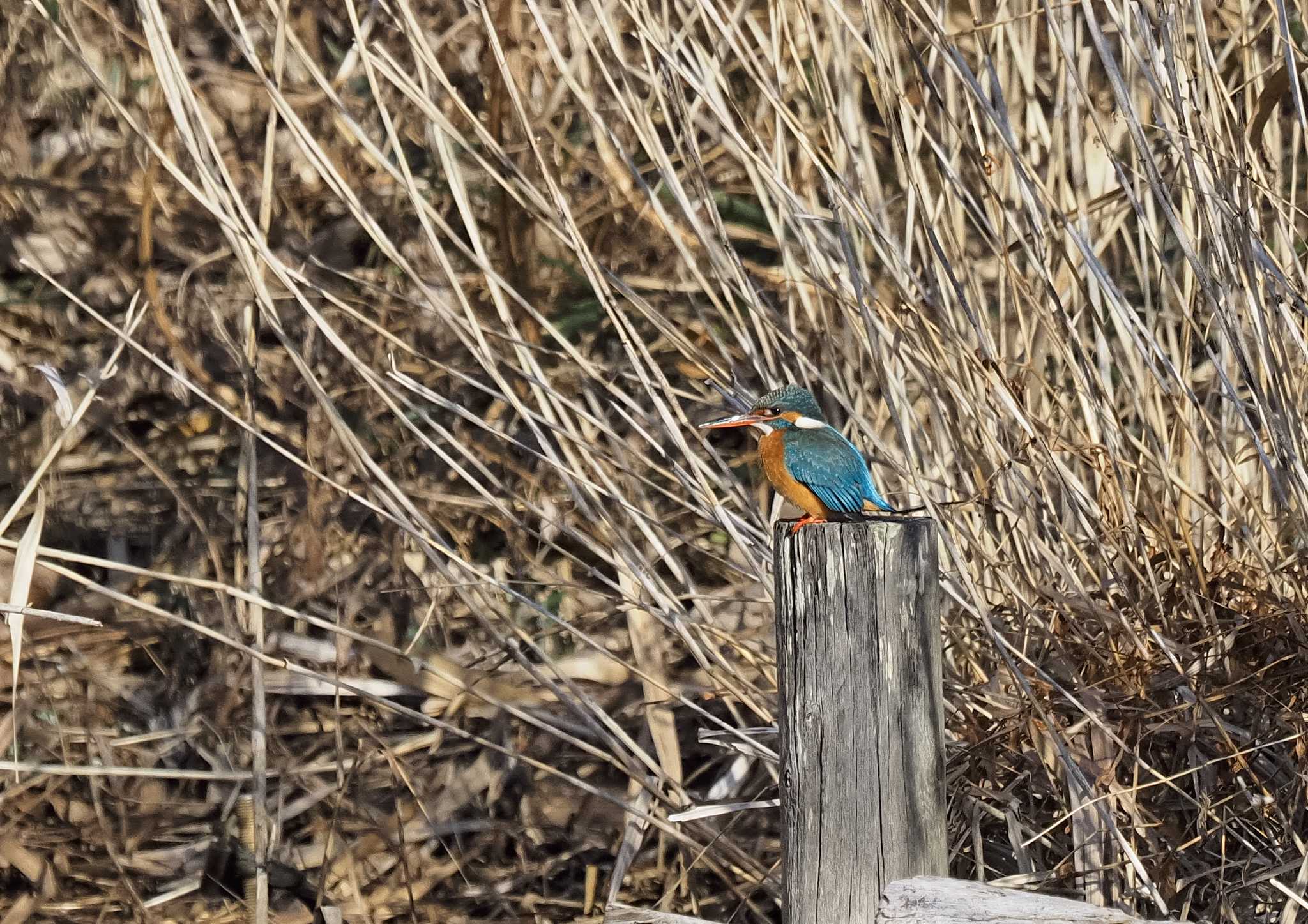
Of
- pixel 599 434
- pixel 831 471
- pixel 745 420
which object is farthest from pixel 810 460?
pixel 599 434

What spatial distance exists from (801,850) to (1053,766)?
0.78 metres

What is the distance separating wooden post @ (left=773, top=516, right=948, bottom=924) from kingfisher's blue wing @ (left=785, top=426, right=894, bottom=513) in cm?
35

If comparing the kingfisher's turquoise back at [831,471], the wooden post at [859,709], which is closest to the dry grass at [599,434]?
the kingfisher's turquoise back at [831,471]

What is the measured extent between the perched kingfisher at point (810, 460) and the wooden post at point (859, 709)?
0.33m

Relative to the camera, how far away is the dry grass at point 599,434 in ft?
7.04

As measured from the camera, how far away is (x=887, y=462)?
228cm

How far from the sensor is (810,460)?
195cm

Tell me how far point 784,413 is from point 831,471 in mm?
130

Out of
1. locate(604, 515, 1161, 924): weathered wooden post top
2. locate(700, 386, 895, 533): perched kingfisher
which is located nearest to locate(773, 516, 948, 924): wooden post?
locate(604, 515, 1161, 924): weathered wooden post top

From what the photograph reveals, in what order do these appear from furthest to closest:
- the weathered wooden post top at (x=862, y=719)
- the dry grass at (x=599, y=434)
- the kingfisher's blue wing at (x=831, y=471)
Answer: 1. the dry grass at (x=599, y=434)
2. the kingfisher's blue wing at (x=831, y=471)
3. the weathered wooden post top at (x=862, y=719)

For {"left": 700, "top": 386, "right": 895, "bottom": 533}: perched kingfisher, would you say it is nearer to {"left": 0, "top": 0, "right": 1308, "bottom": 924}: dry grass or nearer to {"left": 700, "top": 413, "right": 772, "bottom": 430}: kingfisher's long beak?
{"left": 700, "top": 413, "right": 772, "bottom": 430}: kingfisher's long beak

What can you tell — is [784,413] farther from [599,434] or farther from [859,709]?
[599,434]

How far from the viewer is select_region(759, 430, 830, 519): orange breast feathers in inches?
77.4

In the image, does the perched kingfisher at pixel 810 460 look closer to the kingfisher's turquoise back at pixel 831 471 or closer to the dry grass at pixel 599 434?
the kingfisher's turquoise back at pixel 831 471
